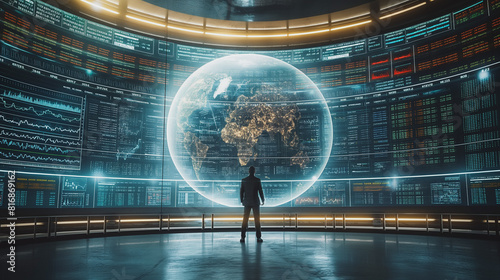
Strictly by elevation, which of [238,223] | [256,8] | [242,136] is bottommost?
[238,223]

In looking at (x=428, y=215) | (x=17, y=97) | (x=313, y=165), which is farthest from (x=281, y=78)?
(x=17, y=97)

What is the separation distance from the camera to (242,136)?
28.8 ft

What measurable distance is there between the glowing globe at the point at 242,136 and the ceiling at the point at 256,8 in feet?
4.36

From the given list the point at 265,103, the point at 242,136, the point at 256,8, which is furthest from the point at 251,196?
the point at 256,8

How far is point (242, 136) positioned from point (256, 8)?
2.87m

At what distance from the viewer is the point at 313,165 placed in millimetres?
8727

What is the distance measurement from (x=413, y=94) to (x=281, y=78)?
2967 mm

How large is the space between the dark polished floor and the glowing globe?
2791mm

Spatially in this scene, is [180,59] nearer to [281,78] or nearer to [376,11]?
[281,78]

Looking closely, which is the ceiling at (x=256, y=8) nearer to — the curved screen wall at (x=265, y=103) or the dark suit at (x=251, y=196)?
the curved screen wall at (x=265, y=103)

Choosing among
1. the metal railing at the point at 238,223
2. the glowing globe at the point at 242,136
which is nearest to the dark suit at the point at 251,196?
the glowing globe at the point at 242,136

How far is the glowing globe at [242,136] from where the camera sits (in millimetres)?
8688

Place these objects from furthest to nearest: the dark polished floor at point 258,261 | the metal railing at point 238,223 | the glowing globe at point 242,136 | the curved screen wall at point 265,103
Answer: the glowing globe at point 242,136 → the metal railing at point 238,223 → the curved screen wall at point 265,103 → the dark polished floor at point 258,261

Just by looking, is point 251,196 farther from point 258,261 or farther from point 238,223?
point 258,261
